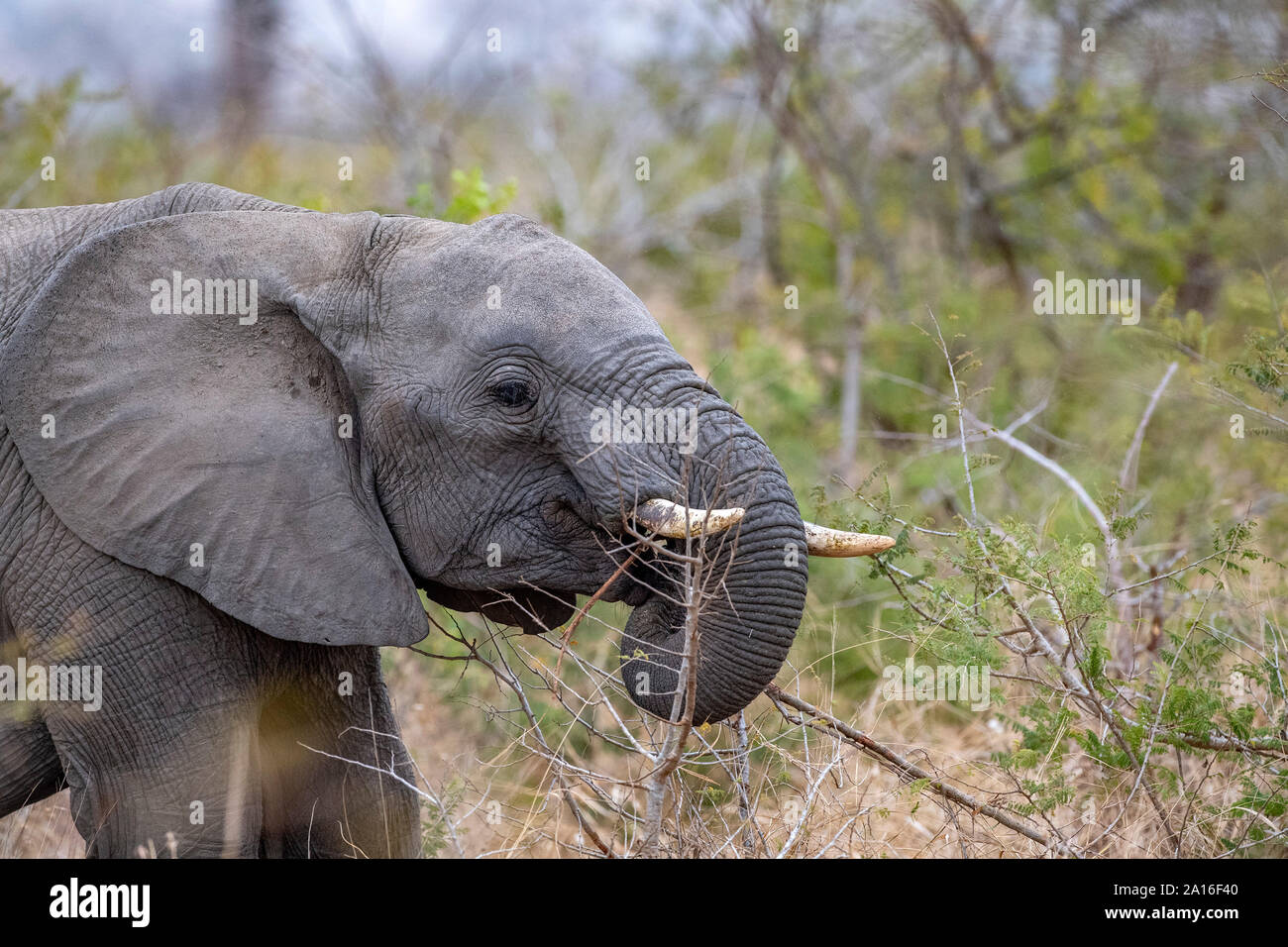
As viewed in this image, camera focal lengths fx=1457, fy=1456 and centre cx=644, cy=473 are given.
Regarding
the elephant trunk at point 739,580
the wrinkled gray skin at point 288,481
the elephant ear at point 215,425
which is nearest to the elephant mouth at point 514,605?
the wrinkled gray skin at point 288,481

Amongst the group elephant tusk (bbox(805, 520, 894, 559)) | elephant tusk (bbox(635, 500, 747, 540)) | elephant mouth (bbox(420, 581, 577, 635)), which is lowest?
elephant mouth (bbox(420, 581, 577, 635))

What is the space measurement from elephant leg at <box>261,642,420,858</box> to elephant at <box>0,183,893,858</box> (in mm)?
356

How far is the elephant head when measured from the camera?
13.7 feet

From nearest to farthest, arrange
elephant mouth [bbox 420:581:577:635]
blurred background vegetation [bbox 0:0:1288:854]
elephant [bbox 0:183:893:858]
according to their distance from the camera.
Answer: elephant [bbox 0:183:893:858], elephant mouth [bbox 420:581:577:635], blurred background vegetation [bbox 0:0:1288:854]

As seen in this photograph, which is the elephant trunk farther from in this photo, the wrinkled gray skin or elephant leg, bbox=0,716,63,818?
elephant leg, bbox=0,716,63,818

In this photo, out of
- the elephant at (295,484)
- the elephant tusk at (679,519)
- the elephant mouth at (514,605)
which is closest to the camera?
the elephant tusk at (679,519)

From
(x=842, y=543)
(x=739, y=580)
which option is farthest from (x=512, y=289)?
(x=842, y=543)

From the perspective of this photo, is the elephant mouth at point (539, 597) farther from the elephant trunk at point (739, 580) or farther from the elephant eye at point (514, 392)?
the elephant eye at point (514, 392)

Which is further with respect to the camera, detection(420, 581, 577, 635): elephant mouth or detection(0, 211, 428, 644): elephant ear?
detection(420, 581, 577, 635): elephant mouth

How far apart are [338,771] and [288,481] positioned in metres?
1.21

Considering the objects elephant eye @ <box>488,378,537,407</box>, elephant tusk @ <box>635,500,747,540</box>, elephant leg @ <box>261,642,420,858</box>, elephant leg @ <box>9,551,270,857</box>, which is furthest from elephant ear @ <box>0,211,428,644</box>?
Answer: elephant tusk @ <box>635,500,747,540</box>

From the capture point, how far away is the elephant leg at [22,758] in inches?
173

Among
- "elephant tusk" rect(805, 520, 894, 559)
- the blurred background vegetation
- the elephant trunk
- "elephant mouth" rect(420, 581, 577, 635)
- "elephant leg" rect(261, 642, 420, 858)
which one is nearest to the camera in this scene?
the elephant trunk
